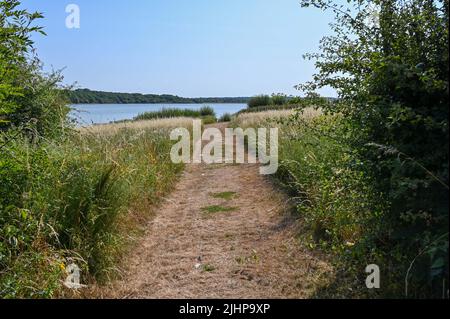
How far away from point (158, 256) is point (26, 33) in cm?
247

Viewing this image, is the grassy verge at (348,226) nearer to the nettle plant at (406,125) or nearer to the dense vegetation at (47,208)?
the nettle plant at (406,125)

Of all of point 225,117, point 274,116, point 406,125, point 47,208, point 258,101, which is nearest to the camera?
point 406,125

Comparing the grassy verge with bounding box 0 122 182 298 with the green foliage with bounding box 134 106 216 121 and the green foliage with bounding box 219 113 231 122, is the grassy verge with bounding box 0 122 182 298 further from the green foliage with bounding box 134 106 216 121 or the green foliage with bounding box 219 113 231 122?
the green foliage with bounding box 219 113 231 122

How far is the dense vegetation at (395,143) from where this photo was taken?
2.36 meters

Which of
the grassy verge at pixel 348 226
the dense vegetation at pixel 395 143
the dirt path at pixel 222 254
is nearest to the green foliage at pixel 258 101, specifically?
the dirt path at pixel 222 254

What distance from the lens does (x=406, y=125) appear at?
2.60 meters

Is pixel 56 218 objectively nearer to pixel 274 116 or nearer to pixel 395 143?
pixel 395 143

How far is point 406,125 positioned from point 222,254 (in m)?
2.29

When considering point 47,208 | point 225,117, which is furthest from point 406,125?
point 225,117

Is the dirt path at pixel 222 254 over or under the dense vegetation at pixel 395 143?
under

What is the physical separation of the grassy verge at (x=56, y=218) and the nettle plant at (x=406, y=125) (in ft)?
7.93

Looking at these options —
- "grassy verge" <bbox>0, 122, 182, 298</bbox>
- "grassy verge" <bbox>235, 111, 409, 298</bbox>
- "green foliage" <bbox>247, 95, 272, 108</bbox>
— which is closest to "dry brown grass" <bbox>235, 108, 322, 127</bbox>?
"grassy verge" <bbox>235, 111, 409, 298</bbox>

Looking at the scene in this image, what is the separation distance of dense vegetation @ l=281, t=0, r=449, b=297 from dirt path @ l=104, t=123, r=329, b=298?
505 millimetres

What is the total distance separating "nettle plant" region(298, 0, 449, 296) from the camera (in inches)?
91.5
